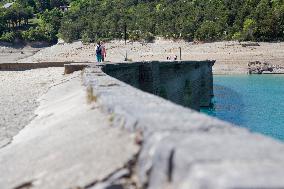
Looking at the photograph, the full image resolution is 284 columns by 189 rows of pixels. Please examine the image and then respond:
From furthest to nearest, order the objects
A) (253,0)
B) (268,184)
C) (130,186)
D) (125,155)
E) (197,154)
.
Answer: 1. (253,0)
2. (125,155)
3. (130,186)
4. (197,154)
5. (268,184)

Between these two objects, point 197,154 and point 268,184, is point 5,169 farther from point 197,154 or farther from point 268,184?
point 268,184

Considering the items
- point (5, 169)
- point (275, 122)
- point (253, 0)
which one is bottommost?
point (275, 122)

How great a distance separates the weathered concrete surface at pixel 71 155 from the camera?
614 centimetres

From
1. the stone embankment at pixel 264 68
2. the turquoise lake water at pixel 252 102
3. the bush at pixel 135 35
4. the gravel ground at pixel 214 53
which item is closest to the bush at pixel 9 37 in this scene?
the bush at pixel 135 35

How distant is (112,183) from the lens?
5574mm

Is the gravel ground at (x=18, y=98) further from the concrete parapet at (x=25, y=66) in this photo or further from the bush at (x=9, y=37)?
the bush at (x=9, y=37)

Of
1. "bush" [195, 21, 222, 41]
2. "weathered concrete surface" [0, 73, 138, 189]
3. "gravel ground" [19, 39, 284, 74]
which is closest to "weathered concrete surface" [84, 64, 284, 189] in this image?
"weathered concrete surface" [0, 73, 138, 189]

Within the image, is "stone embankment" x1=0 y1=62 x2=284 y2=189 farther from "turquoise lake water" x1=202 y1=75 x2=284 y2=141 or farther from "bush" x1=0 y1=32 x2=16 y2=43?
"bush" x1=0 y1=32 x2=16 y2=43

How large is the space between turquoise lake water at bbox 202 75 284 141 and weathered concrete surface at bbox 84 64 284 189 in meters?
19.5

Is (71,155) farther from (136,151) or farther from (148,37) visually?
(148,37)

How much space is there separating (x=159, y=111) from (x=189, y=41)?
238ft

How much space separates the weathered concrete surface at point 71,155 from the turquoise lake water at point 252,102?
17.3 m

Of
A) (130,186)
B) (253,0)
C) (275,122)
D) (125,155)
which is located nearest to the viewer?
(130,186)

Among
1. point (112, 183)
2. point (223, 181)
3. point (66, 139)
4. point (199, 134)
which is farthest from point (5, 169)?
point (223, 181)
